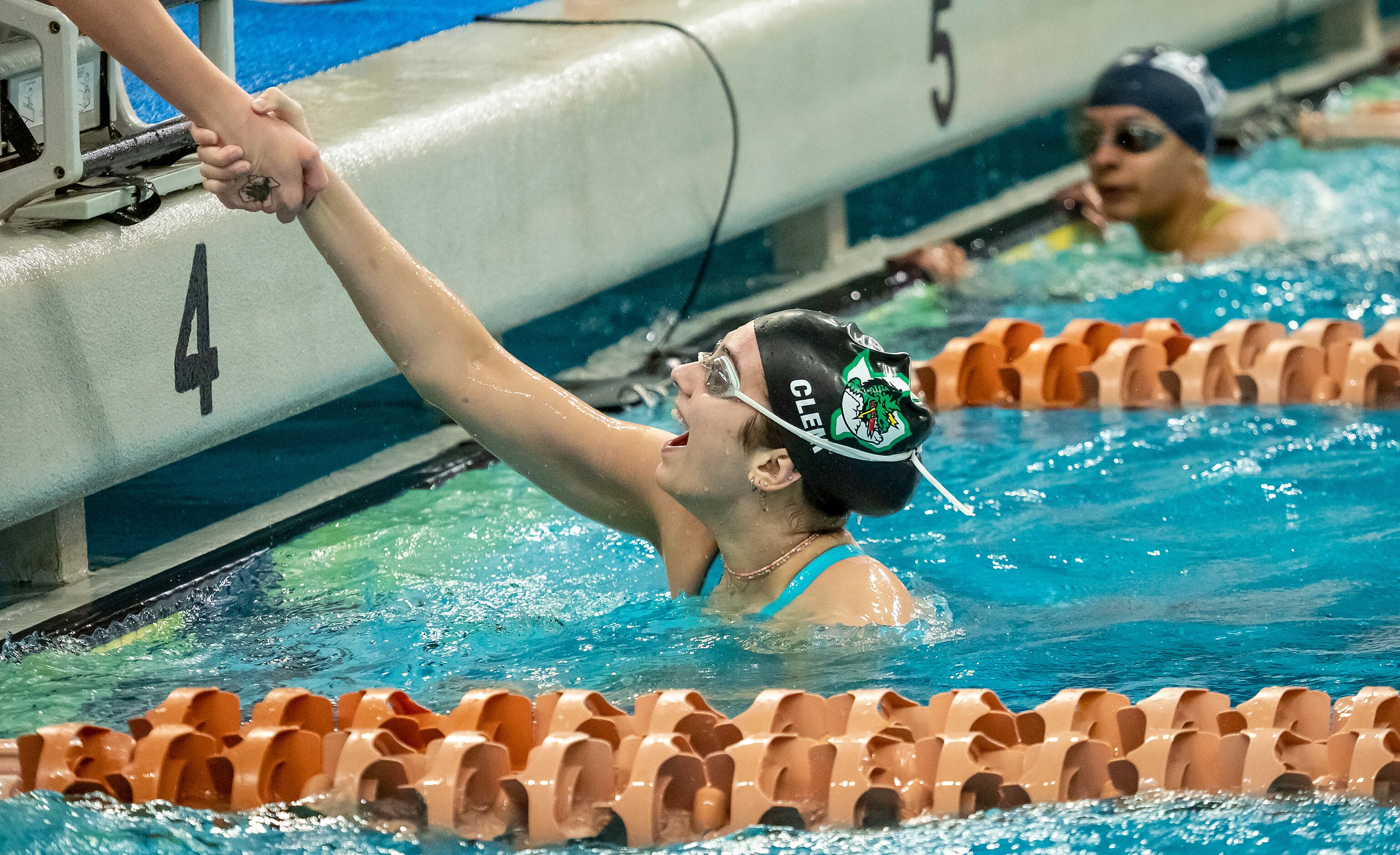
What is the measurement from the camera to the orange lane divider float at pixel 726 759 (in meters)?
2.28

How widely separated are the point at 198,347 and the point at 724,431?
138 cm

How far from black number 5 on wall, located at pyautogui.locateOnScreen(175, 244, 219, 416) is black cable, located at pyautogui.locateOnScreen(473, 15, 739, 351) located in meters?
1.68

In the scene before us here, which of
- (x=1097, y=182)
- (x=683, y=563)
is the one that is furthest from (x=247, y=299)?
(x=1097, y=182)

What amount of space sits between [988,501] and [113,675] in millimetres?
1852

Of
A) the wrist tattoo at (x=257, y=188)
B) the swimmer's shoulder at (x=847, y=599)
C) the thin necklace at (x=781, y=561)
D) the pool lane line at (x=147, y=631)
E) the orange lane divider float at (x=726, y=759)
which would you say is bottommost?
the orange lane divider float at (x=726, y=759)

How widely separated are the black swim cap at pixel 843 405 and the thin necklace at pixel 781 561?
11cm

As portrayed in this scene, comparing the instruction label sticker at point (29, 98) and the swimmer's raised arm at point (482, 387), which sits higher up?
the instruction label sticker at point (29, 98)

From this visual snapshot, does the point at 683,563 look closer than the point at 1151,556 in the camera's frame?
Yes

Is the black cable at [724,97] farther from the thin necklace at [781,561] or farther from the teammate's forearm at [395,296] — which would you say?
the thin necklace at [781,561]

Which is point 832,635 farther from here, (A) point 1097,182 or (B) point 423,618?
(A) point 1097,182

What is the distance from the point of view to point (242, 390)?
3676 mm

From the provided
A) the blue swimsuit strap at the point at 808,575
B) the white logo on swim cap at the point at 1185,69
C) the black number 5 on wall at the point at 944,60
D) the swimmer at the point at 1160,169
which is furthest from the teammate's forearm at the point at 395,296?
the white logo on swim cap at the point at 1185,69

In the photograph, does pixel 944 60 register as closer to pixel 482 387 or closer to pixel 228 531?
pixel 228 531

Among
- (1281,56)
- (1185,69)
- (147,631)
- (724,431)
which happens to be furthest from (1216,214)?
(147,631)
